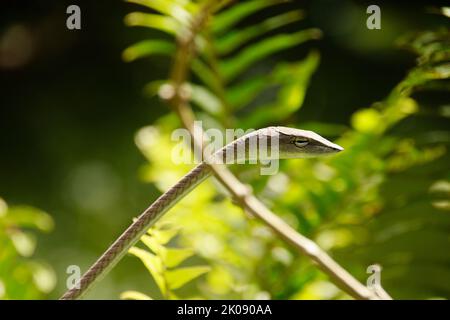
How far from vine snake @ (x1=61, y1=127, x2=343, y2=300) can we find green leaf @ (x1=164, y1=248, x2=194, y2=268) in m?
0.14

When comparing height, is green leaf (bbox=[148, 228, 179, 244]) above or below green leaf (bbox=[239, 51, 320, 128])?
below

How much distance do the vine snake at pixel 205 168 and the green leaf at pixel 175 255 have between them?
14cm

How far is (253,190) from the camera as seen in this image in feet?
2.81

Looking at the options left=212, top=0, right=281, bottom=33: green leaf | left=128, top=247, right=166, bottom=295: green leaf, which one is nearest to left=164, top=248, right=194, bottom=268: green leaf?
left=128, top=247, right=166, bottom=295: green leaf

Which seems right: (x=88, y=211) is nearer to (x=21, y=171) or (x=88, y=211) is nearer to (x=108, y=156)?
(x=108, y=156)

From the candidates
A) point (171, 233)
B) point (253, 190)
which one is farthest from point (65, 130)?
point (171, 233)

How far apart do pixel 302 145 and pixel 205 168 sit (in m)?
0.10

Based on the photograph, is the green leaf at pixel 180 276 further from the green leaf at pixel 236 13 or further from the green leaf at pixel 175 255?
the green leaf at pixel 236 13

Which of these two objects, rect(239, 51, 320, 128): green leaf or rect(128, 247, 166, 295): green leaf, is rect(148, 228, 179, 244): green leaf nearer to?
rect(128, 247, 166, 295): green leaf

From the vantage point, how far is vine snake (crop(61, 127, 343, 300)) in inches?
20.8

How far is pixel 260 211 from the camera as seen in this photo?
54 centimetres

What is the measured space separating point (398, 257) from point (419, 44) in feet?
0.97

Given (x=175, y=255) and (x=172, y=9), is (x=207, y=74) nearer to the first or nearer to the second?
(x=172, y=9)

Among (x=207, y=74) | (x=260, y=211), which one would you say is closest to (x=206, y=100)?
(x=207, y=74)
